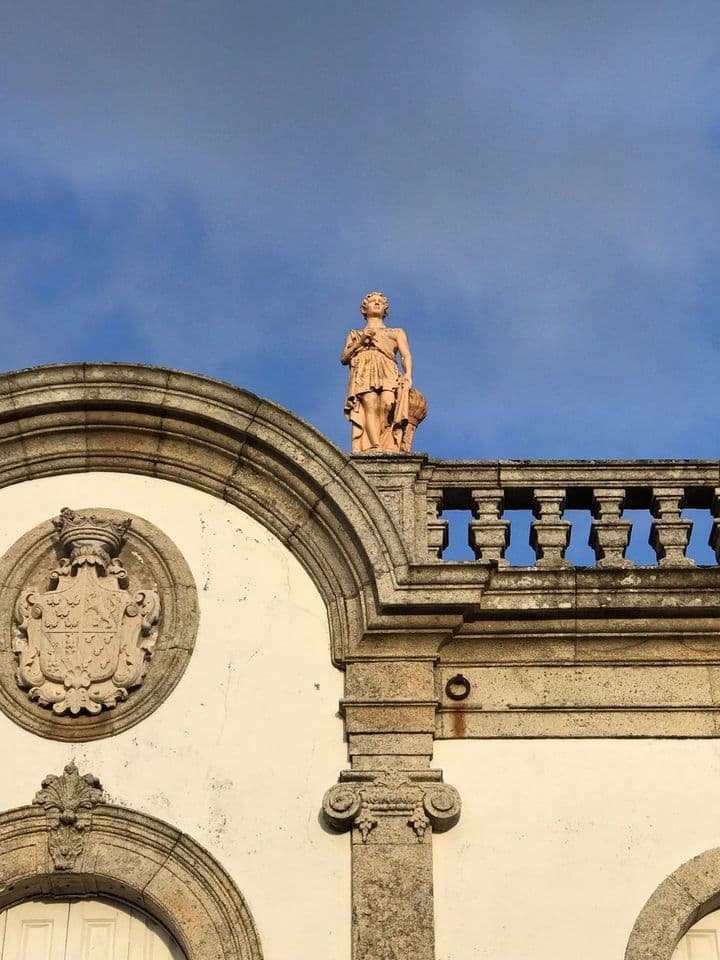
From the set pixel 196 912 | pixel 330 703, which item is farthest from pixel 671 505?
pixel 196 912

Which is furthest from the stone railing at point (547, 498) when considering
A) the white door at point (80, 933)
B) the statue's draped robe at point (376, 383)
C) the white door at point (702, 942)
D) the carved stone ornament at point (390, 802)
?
the white door at point (80, 933)

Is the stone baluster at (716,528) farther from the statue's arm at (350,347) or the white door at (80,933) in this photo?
the white door at (80,933)

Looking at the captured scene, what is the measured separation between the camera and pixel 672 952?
10.6 m

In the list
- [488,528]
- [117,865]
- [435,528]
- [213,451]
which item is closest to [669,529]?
[488,528]

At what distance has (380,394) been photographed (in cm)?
1259

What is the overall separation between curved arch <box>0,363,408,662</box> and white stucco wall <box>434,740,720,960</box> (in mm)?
1469

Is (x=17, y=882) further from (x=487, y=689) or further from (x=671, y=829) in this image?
(x=671, y=829)

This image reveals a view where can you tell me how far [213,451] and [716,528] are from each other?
3481 mm

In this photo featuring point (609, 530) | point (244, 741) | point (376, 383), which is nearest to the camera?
point (244, 741)

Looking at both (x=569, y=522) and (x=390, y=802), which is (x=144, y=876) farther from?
(x=569, y=522)

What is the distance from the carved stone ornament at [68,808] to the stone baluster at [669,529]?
4.00 meters

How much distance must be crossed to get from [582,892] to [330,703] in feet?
6.54

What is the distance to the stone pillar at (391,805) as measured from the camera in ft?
34.7

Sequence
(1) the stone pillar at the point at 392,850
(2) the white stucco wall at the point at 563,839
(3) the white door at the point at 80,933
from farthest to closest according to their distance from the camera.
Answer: (3) the white door at the point at 80,933 < (2) the white stucco wall at the point at 563,839 < (1) the stone pillar at the point at 392,850
